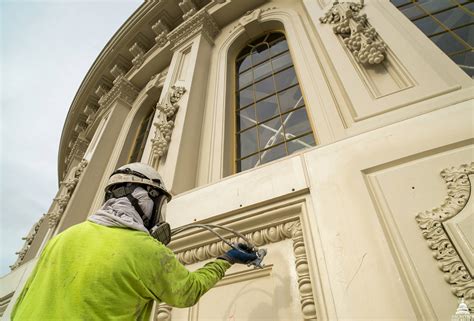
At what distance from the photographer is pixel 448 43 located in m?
2.63

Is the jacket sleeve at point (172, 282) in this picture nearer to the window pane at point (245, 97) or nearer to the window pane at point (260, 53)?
the window pane at point (245, 97)

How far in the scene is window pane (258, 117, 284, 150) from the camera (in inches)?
121

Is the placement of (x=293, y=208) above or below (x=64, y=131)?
below

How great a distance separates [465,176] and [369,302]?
85 centimetres

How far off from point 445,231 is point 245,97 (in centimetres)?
324

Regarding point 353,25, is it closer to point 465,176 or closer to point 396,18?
point 396,18

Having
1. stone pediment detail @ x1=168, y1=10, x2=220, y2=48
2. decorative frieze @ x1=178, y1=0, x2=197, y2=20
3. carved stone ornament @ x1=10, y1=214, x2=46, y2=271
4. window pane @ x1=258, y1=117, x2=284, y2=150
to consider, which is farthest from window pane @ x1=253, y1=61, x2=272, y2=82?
carved stone ornament @ x1=10, y1=214, x2=46, y2=271

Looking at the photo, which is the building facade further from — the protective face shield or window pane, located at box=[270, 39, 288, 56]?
the protective face shield

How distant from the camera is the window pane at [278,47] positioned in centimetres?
426

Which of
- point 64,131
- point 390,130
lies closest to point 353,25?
point 390,130

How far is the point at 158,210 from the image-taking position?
1.30 metres

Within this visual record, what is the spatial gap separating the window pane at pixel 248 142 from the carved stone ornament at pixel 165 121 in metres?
1.01

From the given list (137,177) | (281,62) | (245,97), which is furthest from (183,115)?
(137,177)

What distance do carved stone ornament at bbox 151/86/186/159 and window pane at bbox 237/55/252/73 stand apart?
1.38 metres
